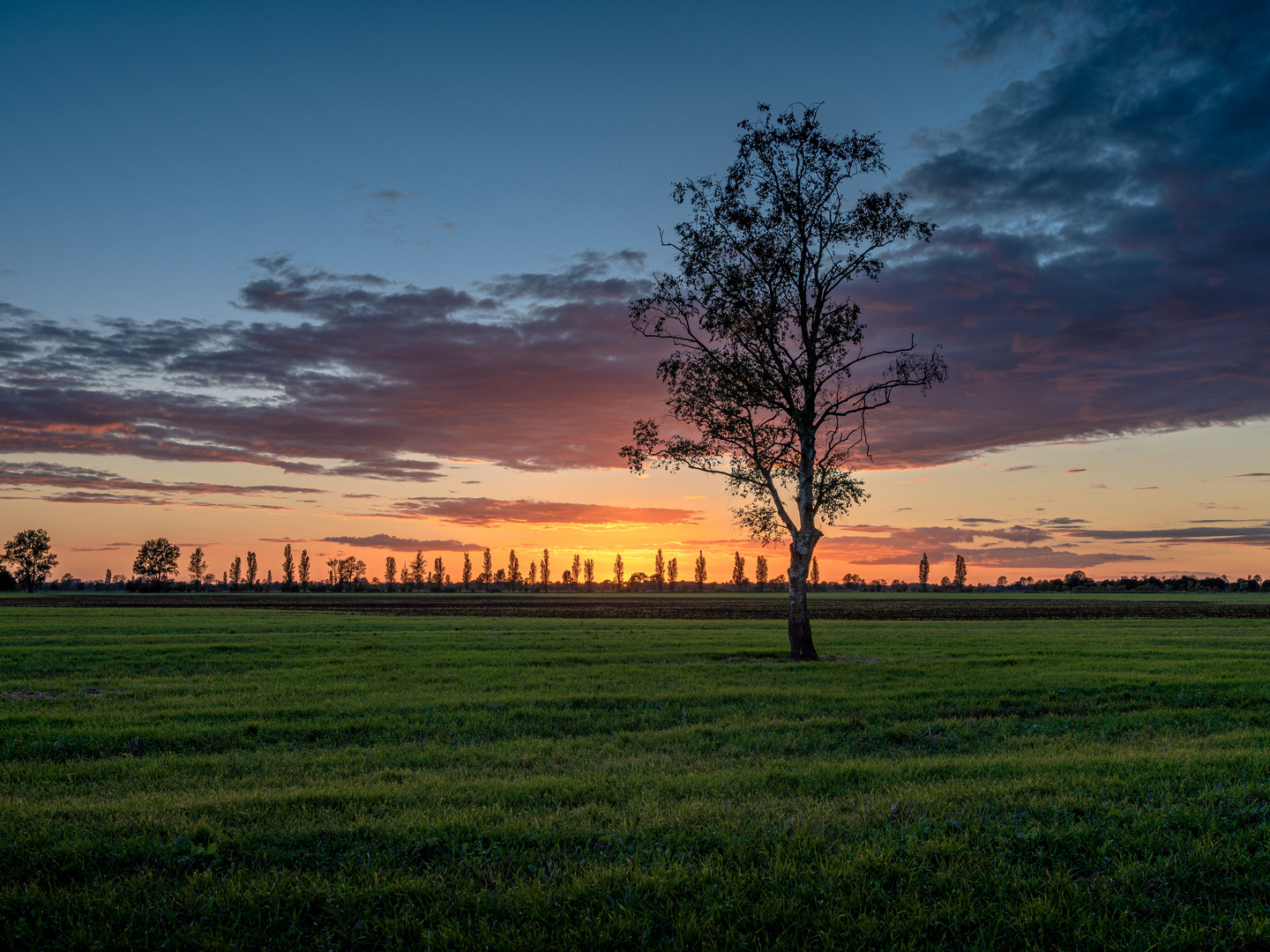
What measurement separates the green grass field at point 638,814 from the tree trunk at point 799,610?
545 centimetres

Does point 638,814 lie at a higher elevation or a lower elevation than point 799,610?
lower

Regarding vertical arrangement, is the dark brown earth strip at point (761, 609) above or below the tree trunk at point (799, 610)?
below

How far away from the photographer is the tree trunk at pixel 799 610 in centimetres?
2839

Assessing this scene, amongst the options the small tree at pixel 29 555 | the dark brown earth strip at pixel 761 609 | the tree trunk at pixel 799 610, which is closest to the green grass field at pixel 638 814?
the tree trunk at pixel 799 610

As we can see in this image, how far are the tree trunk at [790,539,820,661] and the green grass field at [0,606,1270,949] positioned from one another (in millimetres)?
5453

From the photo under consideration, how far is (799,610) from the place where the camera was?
29.1 metres

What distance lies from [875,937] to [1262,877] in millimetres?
4640

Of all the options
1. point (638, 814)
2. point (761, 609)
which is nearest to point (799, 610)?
point (638, 814)

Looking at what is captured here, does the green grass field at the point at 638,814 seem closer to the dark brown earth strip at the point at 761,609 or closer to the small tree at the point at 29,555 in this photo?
the dark brown earth strip at the point at 761,609

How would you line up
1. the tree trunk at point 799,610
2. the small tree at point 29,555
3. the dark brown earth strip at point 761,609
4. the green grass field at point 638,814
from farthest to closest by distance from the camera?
the small tree at point 29,555
the dark brown earth strip at point 761,609
the tree trunk at point 799,610
the green grass field at point 638,814

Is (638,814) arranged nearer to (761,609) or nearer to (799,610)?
(799,610)

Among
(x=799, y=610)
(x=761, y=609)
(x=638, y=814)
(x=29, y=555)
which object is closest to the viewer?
(x=638, y=814)

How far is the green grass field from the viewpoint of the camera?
23.0 ft

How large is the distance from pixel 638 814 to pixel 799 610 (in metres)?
20.6
